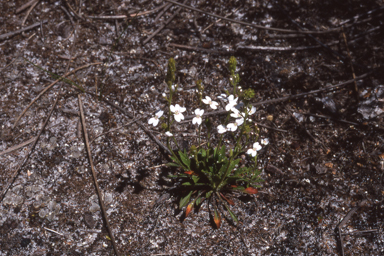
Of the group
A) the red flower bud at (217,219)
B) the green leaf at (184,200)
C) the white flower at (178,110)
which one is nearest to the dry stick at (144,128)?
the green leaf at (184,200)

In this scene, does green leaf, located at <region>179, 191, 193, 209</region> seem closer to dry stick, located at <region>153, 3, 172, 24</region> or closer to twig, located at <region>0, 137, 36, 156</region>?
twig, located at <region>0, 137, 36, 156</region>

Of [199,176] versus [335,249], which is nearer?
[335,249]

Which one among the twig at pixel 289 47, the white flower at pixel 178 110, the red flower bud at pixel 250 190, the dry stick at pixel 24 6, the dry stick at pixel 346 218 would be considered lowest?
the dry stick at pixel 346 218

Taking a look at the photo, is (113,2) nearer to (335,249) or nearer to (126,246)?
(126,246)

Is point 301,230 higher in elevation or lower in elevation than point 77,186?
lower

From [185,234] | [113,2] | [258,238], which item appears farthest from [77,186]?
[113,2]

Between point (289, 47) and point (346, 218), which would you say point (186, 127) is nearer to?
point (289, 47)

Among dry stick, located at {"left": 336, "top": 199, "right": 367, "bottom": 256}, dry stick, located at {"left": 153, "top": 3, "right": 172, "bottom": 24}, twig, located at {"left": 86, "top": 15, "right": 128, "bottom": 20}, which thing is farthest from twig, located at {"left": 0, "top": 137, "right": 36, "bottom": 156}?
dry stick, located at {"left": 336, "top": 199, "right": 367, "bottom": 256}

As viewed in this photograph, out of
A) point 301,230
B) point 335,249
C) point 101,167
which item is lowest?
point 335,249

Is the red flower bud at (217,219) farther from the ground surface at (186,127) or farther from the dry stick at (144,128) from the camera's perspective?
the dry stick at (144,128)
